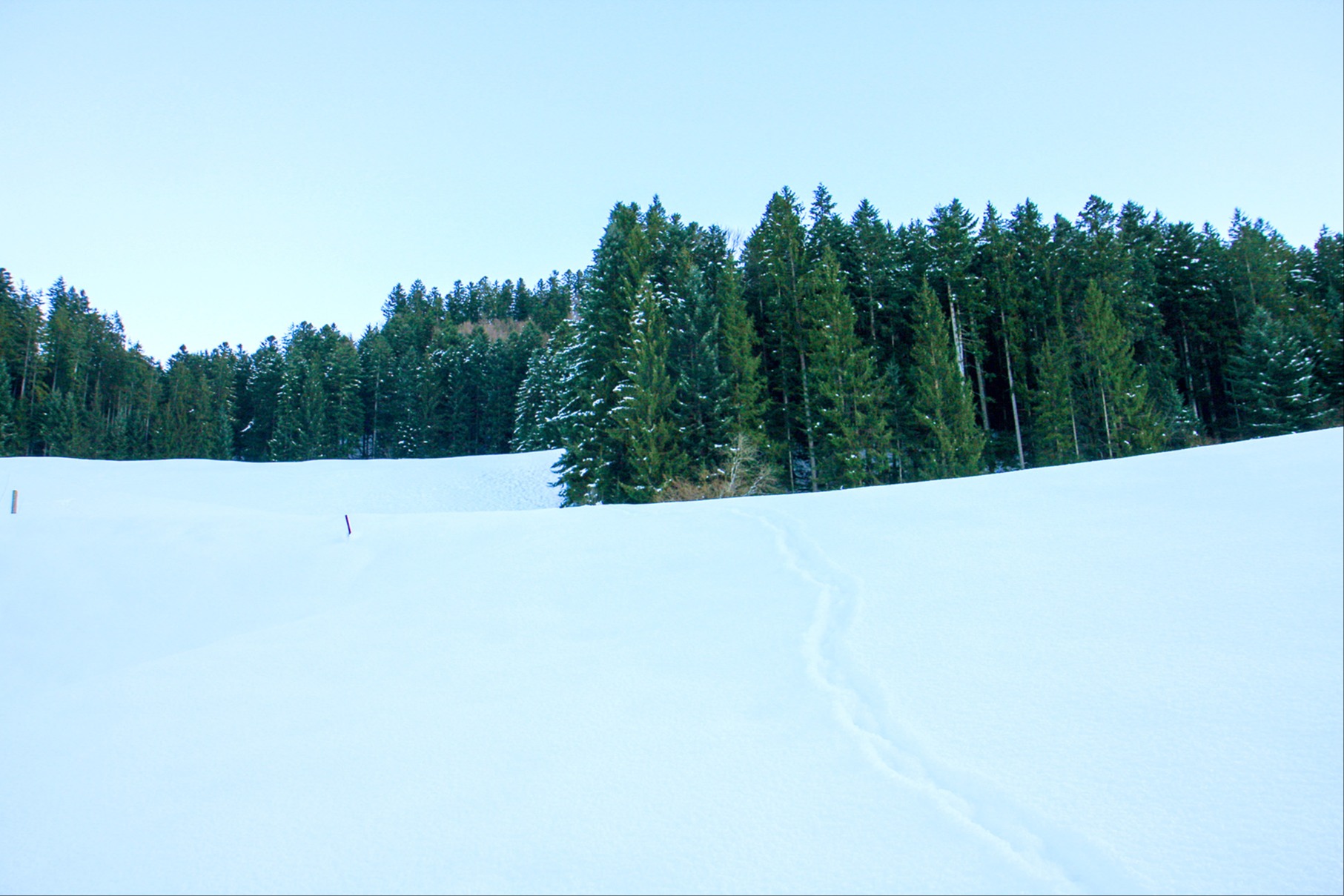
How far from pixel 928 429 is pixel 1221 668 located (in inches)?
998

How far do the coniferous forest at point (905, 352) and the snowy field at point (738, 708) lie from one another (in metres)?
15.3

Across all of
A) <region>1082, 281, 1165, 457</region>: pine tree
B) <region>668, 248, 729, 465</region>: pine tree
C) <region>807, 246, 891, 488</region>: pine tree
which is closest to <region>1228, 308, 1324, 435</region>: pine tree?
<region>1082, 281, 1165, 457</region>: pine tree

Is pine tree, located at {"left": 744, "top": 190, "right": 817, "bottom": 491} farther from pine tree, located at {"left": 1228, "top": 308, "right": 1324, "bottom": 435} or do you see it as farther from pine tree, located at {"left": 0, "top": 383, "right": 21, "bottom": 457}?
pine tree, located at {"left": 0, "top": 383, "right": 21, "bottom": 457}

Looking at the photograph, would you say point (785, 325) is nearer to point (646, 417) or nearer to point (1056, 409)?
point (646, 417)

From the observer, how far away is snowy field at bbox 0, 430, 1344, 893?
2.39m

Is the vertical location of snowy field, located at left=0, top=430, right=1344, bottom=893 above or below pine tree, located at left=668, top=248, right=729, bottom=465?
below

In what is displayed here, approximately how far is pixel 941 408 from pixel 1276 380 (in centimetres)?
1488

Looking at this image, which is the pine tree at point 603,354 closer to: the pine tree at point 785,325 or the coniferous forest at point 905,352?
the coniferous forest at point 905,352

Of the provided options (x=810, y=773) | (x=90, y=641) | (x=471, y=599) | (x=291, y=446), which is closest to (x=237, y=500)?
(x=90, y=641)

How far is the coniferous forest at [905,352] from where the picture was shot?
24.2 m

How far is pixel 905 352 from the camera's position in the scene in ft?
98.9

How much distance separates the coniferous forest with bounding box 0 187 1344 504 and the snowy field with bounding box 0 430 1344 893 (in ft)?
50.2

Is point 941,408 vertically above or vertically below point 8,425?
below

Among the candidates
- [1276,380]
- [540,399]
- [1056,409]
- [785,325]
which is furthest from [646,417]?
[1276,380]
